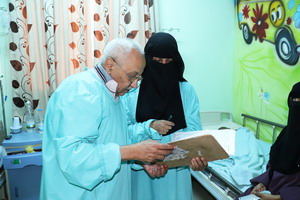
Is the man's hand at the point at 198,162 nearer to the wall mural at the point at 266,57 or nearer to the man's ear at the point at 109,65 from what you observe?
the man's ear at the point at 109,65

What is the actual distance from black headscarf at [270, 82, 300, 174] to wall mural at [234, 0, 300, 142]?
3.62 ft

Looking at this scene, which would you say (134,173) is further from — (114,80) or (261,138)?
(261,138)

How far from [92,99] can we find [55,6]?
7.32ft

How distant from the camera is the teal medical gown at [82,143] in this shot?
100 cm

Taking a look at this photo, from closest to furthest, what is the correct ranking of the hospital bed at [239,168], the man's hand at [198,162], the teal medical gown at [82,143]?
1. the teal medical gown at [82,143]
2. the man's hand at [198,162]
3. the hospital bed at [239,168]

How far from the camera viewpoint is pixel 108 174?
40.9 inches

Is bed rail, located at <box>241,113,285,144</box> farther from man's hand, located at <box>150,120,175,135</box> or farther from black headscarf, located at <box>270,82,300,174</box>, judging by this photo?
man's hand, located at <box>150,120,175,135</box>

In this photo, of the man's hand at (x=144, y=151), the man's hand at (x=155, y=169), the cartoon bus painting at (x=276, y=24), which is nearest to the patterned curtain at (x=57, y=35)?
the cartoon bus painting at (x=276, y=24)

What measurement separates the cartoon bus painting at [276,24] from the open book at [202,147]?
68.5 inches

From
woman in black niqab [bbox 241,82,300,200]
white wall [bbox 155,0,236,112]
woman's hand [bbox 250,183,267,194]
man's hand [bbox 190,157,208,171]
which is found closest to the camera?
man's hand [bbox 190,157,208,171]

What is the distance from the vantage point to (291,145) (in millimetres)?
1676

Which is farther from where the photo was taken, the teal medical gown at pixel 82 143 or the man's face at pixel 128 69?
the man's face at pixel 128 69

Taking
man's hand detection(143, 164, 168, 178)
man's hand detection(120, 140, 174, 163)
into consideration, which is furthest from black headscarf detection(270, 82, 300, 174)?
man's hand detection(120, 140, 174, 163)

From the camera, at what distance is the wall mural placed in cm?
268
